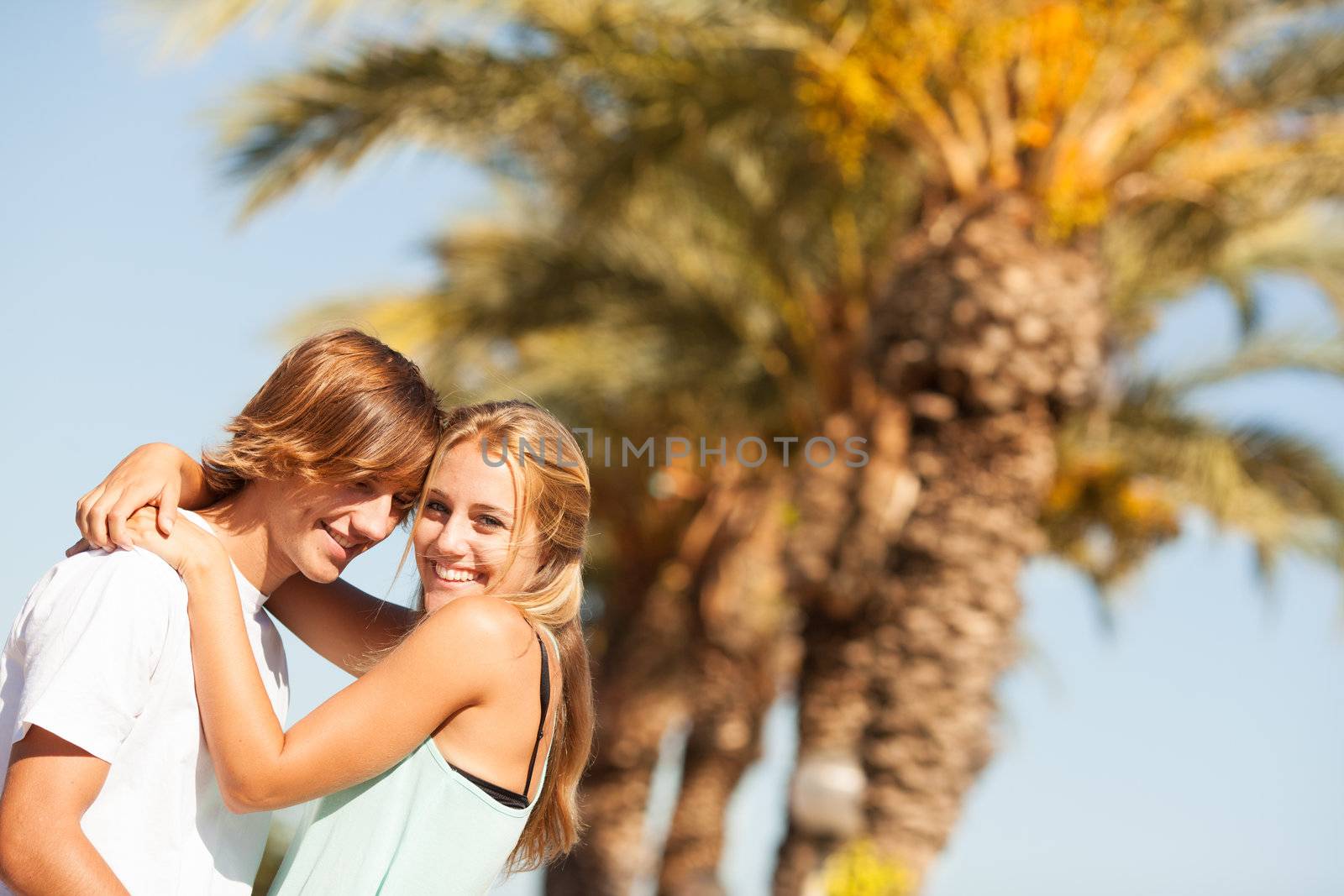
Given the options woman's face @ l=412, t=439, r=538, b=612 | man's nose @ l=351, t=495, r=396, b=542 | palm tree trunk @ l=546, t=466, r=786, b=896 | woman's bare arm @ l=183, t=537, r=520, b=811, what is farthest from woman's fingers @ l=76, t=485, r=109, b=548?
palm tree trunk @ l=546, t=466, r=786, b=896

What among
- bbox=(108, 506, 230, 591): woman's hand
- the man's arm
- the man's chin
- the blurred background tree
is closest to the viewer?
the man's arm

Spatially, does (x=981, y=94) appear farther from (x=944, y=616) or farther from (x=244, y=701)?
(x=244, y=701)

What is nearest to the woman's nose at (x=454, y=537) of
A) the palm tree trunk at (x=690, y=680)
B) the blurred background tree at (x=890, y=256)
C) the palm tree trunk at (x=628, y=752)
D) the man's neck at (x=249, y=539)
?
the man's neck at (x=249, y=539)

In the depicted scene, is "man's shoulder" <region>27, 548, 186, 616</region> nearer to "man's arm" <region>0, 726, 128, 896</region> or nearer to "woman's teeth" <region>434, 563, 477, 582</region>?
"man's arm" <region>0, 726, 128, 896</region>

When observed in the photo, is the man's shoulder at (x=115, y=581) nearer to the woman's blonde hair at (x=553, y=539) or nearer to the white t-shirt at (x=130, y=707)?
the white t-shirt at (x=130, y=707)

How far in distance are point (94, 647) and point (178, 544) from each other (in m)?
0.22

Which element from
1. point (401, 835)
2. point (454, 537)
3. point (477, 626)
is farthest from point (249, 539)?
point (401, 835)

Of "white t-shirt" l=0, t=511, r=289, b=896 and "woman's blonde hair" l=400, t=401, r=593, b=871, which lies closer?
"white t-shirt" l=0, t=511, r=289, b=896

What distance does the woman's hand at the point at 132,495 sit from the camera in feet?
6.70

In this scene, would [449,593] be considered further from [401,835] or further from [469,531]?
[401,835]

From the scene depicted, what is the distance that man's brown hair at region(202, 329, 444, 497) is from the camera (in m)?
2.20

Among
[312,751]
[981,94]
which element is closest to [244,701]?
[312,751]

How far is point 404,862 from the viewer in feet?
7.12

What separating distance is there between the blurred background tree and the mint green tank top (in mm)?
5008
